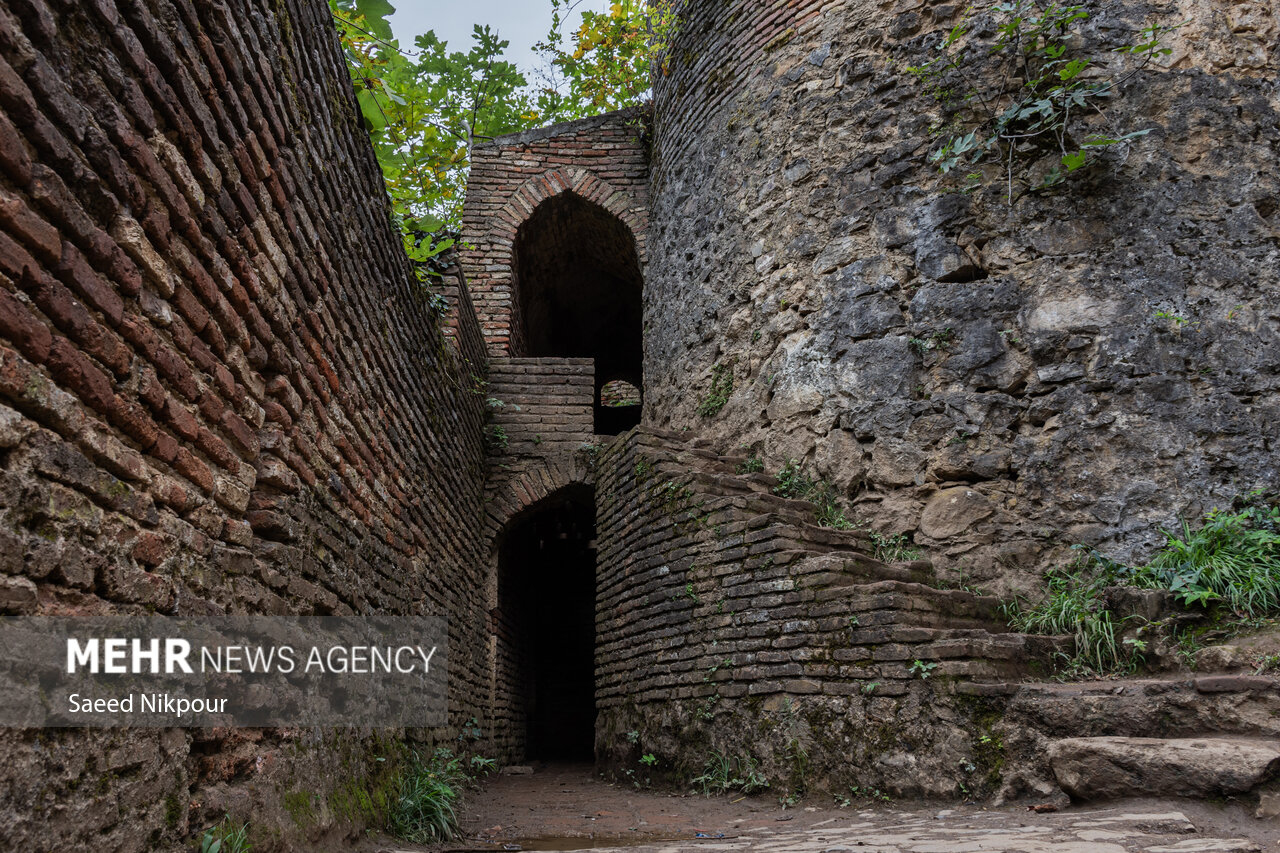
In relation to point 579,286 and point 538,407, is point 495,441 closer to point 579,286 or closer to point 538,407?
point 538,407

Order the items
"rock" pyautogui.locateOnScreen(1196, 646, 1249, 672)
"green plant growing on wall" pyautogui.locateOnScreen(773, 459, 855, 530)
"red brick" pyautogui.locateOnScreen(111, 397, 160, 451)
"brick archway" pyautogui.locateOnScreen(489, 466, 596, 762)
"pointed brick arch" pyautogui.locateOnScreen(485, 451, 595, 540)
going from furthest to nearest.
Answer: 1. "brick archway" pyautogui.locateOnScreen(489, 466, 596, 762)
2. "pointed brick arch" pyautogui.locateOnScreen(485, 451, 595, 540)
3. "green plant growing on wall" pyautogui.locateOnScreen(773, 459, 855, 530)
4. "rock" pyautogui.locateOnScreen(1196, 646, 1249, 672)
5. "red brick" pyautogui.locateOnScreen(111, 397, 160, 451)

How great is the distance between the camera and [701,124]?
25.3 ft

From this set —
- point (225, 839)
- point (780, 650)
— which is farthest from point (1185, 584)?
point (225, 839)

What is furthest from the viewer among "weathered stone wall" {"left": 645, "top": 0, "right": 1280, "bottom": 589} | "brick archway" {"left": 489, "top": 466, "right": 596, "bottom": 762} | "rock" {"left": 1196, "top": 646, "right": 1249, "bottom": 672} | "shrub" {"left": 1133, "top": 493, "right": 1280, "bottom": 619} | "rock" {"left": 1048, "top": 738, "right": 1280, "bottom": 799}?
"brick archway" {"left": 489, "top": 466, "right": 596, "bottom": 762}

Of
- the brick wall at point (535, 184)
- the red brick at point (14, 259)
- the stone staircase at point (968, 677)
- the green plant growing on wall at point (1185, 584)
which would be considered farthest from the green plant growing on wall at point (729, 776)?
the brick wall at point (535, 184)

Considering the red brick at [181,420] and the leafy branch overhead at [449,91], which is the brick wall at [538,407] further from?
the red brick at [181,420]

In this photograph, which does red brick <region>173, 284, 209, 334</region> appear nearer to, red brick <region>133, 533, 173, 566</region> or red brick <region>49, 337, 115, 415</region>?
red brick <region>49, 337, 115, 415</region>

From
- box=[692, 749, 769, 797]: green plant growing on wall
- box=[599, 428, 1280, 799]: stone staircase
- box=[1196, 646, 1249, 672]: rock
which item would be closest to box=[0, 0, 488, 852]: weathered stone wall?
box=[692, 749, 769, 797]: green plant growing on wall

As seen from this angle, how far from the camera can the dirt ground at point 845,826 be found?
2.68m

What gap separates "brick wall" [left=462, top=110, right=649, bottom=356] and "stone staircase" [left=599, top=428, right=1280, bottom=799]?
5.02 meters

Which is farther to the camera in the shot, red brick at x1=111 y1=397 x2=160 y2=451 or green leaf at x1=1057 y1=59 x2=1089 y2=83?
green leaf at x1=1057 y1=59 x2=1089 y2=83

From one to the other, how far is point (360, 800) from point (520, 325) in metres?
7.54

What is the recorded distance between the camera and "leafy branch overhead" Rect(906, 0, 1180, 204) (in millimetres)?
5238

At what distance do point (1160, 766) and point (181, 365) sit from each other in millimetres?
3656
